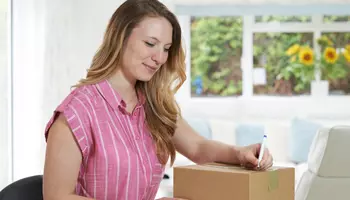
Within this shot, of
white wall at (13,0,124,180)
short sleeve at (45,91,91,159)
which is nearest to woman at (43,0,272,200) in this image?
short sleeve at (45,91,91,159)

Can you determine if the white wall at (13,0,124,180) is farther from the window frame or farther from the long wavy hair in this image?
the long wavy hair

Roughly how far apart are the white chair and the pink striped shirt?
1165 millimetres

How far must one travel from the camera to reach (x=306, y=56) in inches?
228

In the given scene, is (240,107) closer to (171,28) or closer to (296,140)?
(296,140)

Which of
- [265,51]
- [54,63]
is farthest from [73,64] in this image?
[265,51]

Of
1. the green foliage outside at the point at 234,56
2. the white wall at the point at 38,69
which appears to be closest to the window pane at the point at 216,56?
the green foliage outside at the point at 234,56

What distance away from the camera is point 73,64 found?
5.46m

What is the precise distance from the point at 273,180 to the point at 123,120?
400 mm

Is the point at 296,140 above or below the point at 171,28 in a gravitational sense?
below

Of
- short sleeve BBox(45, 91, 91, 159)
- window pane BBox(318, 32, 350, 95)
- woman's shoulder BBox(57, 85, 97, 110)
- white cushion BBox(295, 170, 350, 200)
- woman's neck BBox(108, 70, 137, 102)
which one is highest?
window pane BBox(318, 32, 350, 95)

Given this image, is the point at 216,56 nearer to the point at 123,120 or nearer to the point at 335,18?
the point at 335,18

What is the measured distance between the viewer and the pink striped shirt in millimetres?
1619

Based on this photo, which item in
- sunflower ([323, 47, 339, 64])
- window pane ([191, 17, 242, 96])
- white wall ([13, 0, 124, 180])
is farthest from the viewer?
window pane ([191, 17, 242, 96])

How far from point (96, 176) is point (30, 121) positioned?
3.22 meters
